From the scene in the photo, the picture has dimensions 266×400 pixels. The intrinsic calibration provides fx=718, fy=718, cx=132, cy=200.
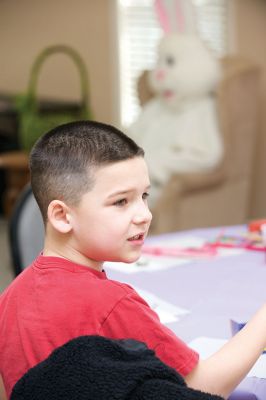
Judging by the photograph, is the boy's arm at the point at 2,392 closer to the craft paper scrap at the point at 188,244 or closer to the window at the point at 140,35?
the craft paper scrap at the point at 188,244

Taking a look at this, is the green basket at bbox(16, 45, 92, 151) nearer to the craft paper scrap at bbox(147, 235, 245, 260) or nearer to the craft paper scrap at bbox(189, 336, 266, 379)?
the craft paper scrap at bbox(147, 235, 245, 260)

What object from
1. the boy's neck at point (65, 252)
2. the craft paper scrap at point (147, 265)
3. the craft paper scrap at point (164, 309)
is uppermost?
the boy's neck at point (65, 252)

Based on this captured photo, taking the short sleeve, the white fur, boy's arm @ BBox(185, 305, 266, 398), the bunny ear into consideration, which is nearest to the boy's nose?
the short sleeve

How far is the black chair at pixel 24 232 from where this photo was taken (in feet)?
6.21

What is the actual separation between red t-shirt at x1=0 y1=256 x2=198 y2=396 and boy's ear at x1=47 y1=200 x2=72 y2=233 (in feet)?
0.17

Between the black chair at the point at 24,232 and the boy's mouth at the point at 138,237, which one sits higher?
the boy's mouth at the point at 138,237

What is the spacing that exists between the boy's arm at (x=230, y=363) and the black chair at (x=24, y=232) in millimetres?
970

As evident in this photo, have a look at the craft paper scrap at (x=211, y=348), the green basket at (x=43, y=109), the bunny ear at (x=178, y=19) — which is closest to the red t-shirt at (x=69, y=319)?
the craft paper scrap at (x=211, y=348)

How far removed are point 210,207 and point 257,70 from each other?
34.0 inches

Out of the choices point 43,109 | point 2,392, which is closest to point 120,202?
point 2,392

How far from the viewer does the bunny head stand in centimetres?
409

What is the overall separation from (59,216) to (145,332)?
0.20 metres

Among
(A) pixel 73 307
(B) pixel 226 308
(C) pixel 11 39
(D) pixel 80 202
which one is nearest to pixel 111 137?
(D) pixel 80 202

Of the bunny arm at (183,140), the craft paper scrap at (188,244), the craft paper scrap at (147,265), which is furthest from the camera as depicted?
the bunny arm at (183,140)
